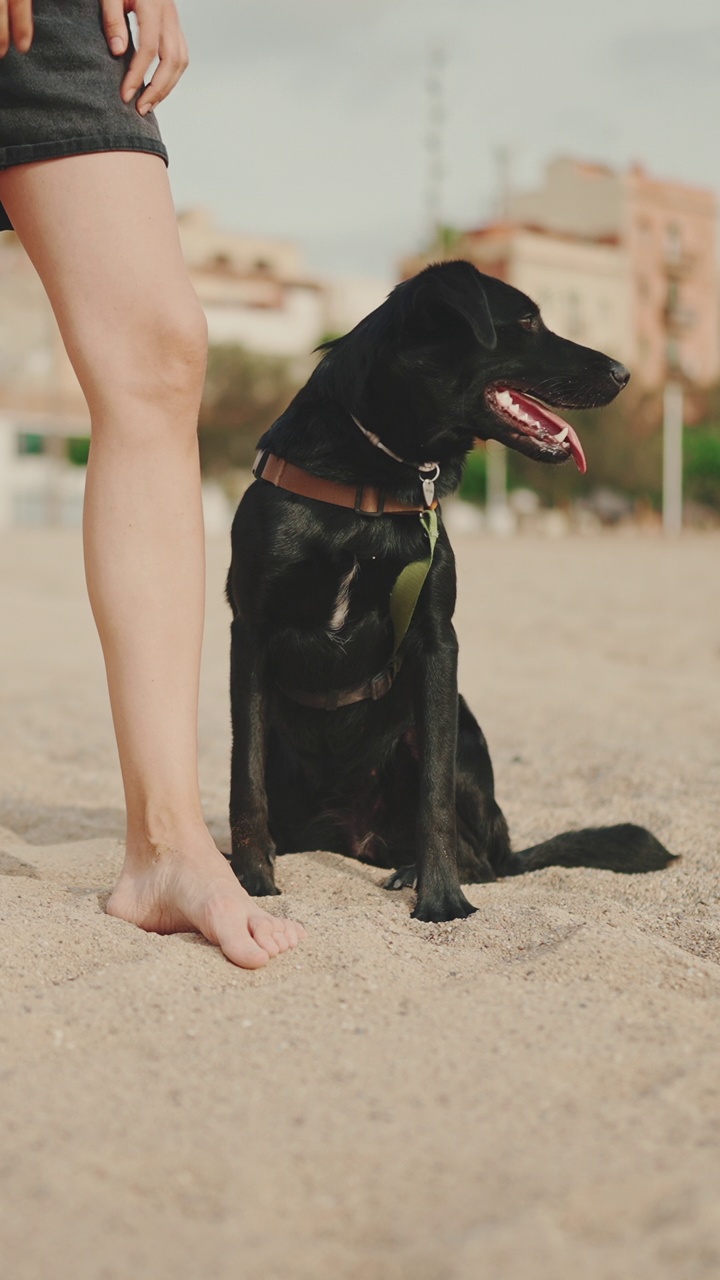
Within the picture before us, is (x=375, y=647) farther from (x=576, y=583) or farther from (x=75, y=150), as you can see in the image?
(x=576, y=583)

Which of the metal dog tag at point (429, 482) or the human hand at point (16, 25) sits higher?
Answer: the human hand at point (16, 25)

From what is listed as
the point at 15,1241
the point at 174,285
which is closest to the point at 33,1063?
the point at 15,1241

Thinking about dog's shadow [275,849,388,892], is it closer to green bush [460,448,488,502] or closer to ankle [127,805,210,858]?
ankle [127,805,210,858]

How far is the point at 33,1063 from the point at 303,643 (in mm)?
1388

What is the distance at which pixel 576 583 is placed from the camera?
12.7 m

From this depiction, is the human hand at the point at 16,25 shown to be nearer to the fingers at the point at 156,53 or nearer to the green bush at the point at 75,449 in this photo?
the fingers at the point at 156,53

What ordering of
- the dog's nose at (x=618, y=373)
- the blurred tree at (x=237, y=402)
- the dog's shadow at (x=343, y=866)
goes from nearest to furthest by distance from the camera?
the dog's shadow at (x=343, y=866)
the dog's nose at (x=618, y=373)
the blurred tree at (x=237, y=402)

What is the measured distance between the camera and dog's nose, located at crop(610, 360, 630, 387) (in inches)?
134

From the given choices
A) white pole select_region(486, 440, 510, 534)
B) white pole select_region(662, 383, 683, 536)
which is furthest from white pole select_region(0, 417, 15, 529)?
white pole select_region(662, 383, 683, 536)

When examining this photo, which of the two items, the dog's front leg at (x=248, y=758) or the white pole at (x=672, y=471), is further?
the white pole at (x=672, y=471)

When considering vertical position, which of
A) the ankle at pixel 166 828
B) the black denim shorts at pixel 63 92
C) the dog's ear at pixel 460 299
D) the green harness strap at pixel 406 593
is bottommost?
the ankle at pixel 166 828

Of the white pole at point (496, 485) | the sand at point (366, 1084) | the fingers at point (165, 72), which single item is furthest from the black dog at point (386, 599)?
the white pole at point (496, 485)

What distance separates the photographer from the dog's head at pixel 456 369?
3080mm

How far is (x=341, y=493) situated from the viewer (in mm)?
2988
